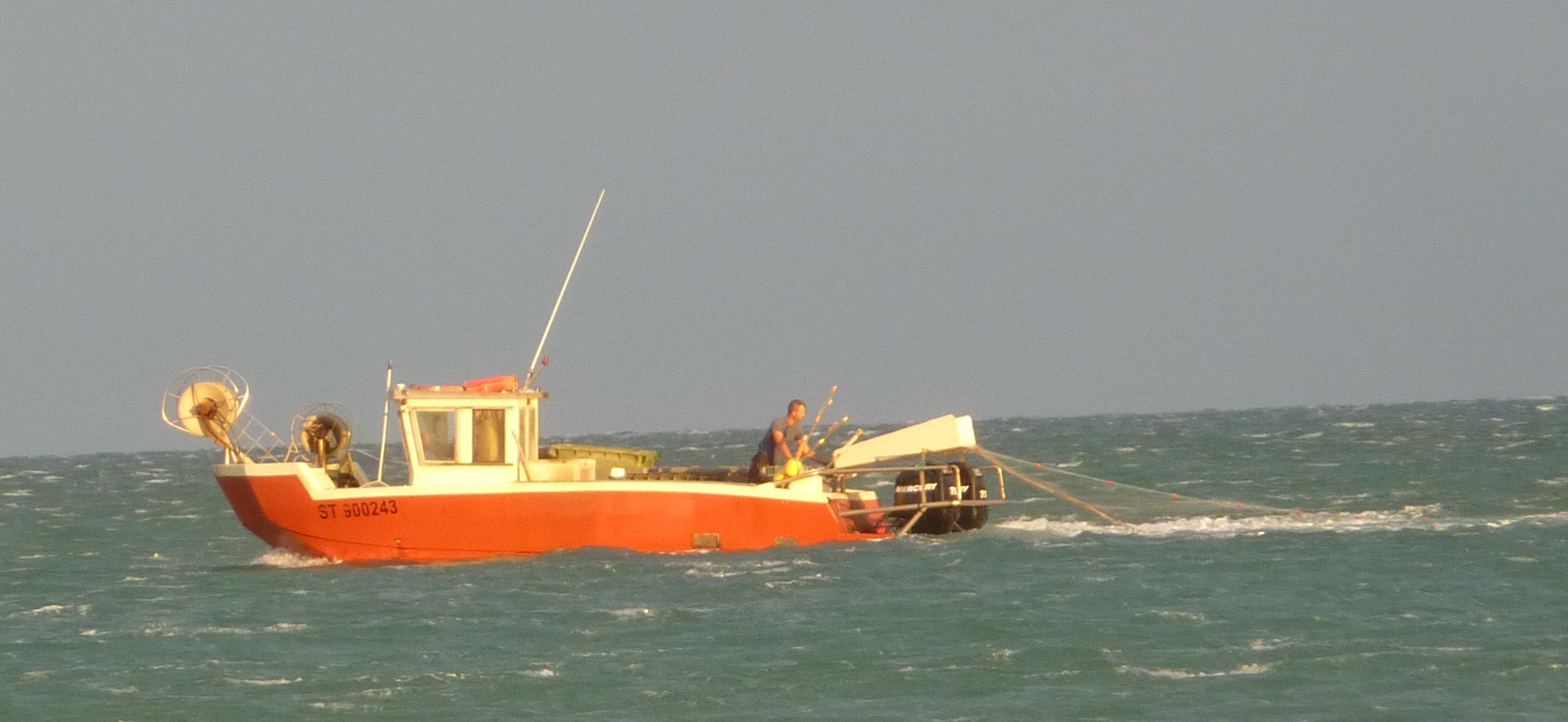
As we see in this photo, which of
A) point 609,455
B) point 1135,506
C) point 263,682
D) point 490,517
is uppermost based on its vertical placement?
point 609,455

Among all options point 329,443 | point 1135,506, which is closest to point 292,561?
point 329,443

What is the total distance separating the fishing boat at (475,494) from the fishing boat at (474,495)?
0.01 m

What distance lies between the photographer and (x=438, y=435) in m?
25.1

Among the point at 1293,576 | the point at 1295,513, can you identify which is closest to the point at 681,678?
the point at 1293,576

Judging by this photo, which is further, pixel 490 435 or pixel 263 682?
pixel 490 435

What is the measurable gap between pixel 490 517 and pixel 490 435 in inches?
42.3

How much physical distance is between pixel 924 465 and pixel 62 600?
1075 cm

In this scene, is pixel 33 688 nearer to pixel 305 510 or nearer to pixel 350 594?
pixel 350 594

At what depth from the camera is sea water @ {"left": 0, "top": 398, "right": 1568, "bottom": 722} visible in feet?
52.9

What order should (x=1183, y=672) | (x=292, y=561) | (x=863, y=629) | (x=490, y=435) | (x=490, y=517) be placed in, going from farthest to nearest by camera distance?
(x=292, y=561), (x=490, y=435), (x=490, y=517), (x=863, y=629), (x=1183, y=672)

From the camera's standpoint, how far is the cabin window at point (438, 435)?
82.0ft

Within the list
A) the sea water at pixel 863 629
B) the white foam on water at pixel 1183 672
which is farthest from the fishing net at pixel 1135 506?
the white foam on water at pixel 1183 672

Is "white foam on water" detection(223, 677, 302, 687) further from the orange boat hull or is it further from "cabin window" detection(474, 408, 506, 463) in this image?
"cabin window" detection(474, 408, 506, 463)

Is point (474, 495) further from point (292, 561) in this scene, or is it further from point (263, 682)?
point (263, 682)
